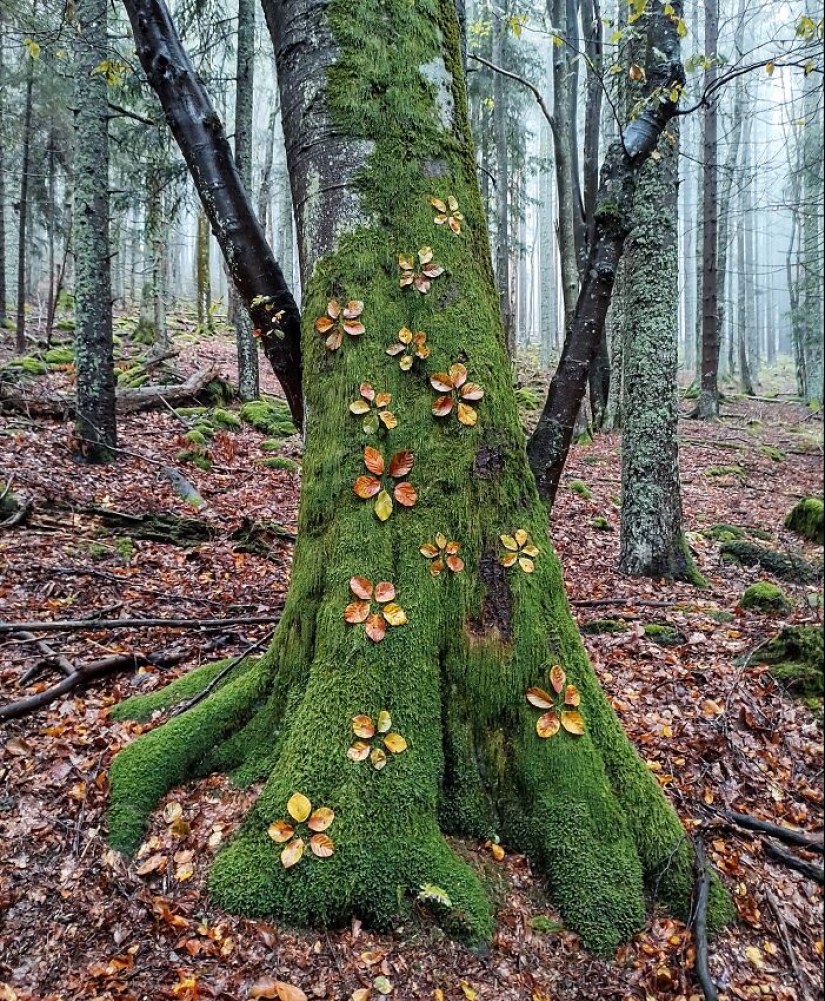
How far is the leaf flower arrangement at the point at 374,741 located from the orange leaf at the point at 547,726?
0.51 meters

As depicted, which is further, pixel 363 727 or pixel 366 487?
pixel 366 487

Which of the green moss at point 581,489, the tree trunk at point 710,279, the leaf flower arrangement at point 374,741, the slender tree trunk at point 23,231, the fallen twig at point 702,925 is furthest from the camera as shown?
the tree trunk at point 710,279

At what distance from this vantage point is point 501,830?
2170 mm

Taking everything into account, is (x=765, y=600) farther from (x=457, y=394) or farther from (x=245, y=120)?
(x=245, y=120)

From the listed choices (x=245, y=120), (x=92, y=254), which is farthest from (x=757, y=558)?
(x=245, y=120)

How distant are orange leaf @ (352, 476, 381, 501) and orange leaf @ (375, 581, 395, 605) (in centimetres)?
33

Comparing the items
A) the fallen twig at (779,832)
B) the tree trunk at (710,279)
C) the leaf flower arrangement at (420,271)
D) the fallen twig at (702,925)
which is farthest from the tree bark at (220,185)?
the tree trunk at (710,279)

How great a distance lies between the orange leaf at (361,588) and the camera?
2.18 metres

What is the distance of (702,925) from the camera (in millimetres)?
1940

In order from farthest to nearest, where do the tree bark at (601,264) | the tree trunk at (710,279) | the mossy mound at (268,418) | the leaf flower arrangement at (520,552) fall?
the tree trunk at (710,279) → the mossy mound at (268,418) → the tree bark at (601,264) → the leaf flower arrangement at (520,552)

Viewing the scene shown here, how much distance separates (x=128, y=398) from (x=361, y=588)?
8774 millimetres

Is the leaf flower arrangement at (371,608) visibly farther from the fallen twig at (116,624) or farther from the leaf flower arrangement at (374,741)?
the fallen twig at (116,624)

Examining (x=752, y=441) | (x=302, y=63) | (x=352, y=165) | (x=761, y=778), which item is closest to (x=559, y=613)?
(x=761, y=778)

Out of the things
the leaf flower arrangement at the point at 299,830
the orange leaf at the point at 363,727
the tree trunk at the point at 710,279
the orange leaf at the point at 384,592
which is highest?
the tree trunk at the point at 710,279
